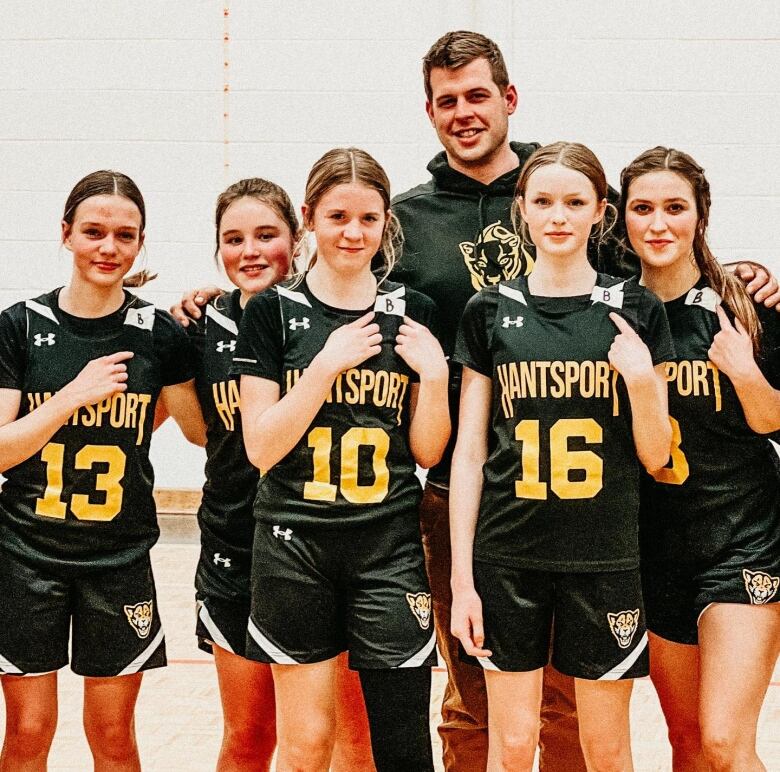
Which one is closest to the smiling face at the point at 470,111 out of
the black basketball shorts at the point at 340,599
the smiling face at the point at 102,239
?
the smiling face at the point at 102,239

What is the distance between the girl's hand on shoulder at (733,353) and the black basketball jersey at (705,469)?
0.03 metres

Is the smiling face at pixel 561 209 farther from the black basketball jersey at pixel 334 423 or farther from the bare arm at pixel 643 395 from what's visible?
the black basketball jersey at pixel 334 423

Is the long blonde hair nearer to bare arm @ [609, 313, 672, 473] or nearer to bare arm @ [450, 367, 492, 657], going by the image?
bare arm @ [450, 367, 492, 657]

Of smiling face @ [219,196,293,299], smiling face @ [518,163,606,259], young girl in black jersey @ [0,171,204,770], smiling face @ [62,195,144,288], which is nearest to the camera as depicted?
smiling face @ [518,163,606,259]

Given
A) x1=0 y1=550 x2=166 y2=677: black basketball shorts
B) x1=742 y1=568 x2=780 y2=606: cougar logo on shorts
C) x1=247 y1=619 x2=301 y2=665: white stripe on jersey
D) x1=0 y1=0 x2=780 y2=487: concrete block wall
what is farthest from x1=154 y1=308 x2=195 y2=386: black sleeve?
x1=0 y1=0 x2=780 y2=487: concrete block wall

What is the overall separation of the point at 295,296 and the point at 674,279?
3.10 ft

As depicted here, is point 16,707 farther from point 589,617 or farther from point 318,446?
point 589,617

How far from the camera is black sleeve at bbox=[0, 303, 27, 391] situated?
2637mm

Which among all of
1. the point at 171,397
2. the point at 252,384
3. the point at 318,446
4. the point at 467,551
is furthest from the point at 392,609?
the point at 171,397

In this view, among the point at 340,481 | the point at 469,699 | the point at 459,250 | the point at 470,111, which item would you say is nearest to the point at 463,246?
the point at 459,250

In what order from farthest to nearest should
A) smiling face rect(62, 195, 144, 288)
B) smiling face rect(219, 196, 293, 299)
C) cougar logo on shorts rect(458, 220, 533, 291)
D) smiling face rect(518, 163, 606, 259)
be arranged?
1. cougar logo on shorts rect(458, 220, 533, 291)
2. smiling face rect(219, 196, 293, 299)
3. smiling face rect(62, 195, 144, 288)
4. smiling face rect(518, 163, 606, 259)

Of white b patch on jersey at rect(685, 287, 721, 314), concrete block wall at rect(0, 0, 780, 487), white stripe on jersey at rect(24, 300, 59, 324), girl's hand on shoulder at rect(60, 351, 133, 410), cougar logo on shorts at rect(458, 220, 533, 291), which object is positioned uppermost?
concrete block wall at rect(0, 0, 780, 487)

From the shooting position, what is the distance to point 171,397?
282cm

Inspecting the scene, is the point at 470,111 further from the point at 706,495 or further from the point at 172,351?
the point at 706,495
